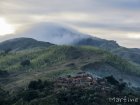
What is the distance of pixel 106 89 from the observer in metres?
192

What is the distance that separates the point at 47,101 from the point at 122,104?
24.5 metres

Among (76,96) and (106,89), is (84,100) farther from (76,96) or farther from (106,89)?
(106,89)

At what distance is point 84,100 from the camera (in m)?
170

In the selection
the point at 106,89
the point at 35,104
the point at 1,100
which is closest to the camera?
the point at 35,104

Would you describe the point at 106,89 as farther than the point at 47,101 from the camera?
Yes

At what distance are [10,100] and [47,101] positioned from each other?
18623 millimetres

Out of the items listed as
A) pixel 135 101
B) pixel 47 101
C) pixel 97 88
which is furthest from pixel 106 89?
pixel 47 101

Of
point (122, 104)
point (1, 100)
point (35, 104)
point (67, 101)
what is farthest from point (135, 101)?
point (1, 100)

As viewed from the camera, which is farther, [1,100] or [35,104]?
[1,100]

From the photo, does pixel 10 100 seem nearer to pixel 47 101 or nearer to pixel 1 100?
pixel 1 100

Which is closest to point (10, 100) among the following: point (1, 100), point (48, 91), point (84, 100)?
point (1, 100)

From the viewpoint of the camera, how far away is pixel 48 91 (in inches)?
7347

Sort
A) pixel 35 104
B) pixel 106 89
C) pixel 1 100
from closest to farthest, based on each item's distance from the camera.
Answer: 1. pixel 35 104
2. pixel 1 100
3. pixel 106 89

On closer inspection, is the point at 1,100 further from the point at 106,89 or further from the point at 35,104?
the point at 106,89
